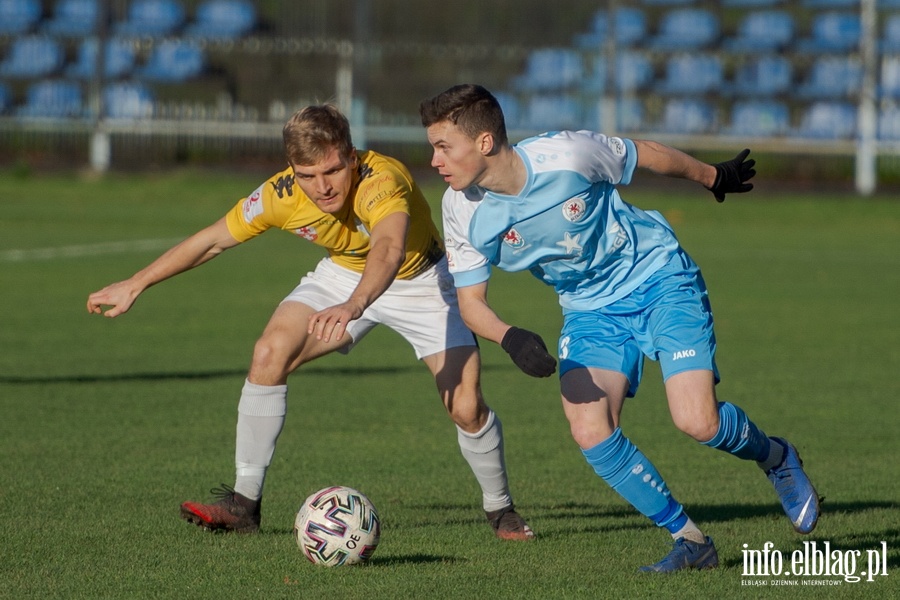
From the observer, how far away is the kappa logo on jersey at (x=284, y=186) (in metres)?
6.18

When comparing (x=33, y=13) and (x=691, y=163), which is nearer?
(x=691, y=163)

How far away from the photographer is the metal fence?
31594mm

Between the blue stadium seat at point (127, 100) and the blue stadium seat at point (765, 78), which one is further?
the blue stadium seat at point (765, 78)

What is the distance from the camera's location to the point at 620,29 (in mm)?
34594

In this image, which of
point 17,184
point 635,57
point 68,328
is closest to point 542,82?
point 635,57

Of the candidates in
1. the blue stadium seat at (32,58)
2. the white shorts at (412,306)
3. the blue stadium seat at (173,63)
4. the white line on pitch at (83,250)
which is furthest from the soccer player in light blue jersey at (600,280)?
the blue stadium seat at (32,58)

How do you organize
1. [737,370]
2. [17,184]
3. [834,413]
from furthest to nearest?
[17,184], [737,370], [834,413]

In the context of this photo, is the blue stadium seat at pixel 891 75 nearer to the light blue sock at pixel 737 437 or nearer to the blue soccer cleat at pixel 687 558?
the light blue sock at pixel 737 437

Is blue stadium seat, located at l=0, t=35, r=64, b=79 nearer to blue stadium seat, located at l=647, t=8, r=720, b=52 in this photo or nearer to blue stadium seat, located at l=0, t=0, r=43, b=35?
blue stadium seat, located at l=0, t=0, r=43, b=35

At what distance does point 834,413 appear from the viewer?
31.6ft

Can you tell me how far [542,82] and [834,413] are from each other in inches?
941

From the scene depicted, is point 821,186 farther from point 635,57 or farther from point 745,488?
point 745,488

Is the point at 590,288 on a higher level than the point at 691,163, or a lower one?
lower

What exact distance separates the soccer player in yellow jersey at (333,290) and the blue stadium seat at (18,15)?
2983cm
